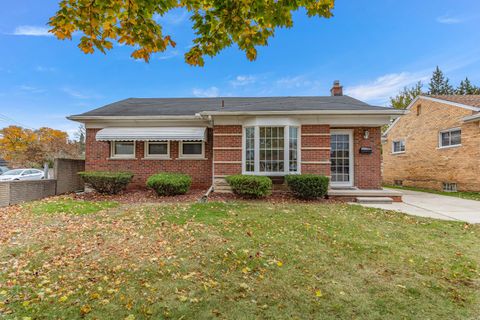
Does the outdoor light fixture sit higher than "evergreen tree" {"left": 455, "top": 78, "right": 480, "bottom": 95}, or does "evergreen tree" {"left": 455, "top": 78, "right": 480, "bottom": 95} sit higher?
"evergreen tree" {"left": 455, "top": 78, "right": 480, "bottom": 95}

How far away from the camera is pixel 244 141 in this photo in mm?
11344

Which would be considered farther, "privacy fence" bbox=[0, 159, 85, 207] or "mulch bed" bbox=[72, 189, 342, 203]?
"mulch bed" bbox=[72, 189, 342, 203]

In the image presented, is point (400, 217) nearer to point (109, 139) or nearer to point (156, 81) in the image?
point (109, 139)

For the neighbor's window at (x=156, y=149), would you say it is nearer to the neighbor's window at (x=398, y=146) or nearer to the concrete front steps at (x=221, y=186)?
the concrete front steps at (x=221, y=186)

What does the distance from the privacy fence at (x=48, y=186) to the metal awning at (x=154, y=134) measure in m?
2.70

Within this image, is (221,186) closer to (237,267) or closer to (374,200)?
(374,200)

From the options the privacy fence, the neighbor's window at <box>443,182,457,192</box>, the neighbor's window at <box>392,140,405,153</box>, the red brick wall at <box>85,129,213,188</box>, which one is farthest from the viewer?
the neighbor's window at <box>392,140,405,153</box>

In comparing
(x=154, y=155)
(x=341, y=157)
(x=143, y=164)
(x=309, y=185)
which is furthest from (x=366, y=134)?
(x=143, y=164)

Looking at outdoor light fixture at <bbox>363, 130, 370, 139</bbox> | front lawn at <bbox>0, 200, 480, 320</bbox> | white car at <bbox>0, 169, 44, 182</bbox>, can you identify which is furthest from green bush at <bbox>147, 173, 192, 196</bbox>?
white car at <bbox>0, 169, 44, 182</bbox>

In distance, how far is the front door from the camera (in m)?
12.0

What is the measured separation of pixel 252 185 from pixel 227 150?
96.7 inches

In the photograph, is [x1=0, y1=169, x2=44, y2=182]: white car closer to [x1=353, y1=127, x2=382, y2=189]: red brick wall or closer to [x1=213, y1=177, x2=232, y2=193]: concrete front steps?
[x1=213, y1=177, x2=232, y2=193]: concrete front steps

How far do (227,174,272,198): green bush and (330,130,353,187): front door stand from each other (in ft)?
13.8

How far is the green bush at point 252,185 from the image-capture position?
384 inches
